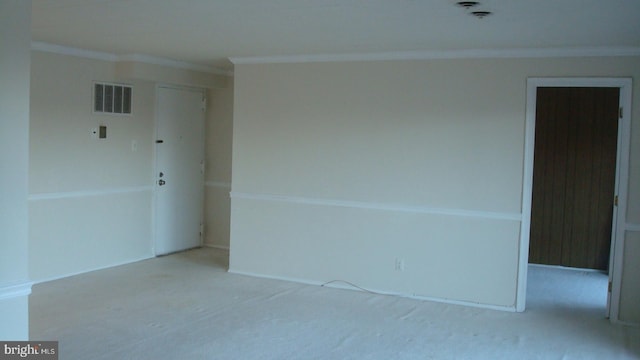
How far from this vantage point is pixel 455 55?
5.52 metres

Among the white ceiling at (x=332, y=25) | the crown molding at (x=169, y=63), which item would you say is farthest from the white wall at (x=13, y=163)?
the crown molding at (x=169, y=63)

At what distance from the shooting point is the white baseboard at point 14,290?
3.11m

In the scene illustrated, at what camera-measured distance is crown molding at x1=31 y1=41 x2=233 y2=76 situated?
587 centimetres

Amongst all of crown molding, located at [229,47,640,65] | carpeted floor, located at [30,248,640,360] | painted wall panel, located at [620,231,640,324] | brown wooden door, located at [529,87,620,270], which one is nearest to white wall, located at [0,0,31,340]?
carpeted floor, located at [30,248,640,360]

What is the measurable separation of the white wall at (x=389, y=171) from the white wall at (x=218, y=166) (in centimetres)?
134

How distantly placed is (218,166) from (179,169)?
0.53m

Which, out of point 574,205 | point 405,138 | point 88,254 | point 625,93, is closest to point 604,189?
point 574,205

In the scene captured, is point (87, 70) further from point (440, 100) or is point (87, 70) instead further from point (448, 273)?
point (448, 273)

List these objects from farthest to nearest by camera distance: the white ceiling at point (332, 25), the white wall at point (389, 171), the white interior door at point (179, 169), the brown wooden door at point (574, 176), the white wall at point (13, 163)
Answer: the white interior door at point (179, 169)
the brown wooden door at point (574, 176)
the white wall at point (389, 171)
the white ceiling at point (332, 25)
the white wall at point (13, 163)

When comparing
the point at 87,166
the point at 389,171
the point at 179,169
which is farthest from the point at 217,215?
the point at 389,171

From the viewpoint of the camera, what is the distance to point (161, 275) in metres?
6.40

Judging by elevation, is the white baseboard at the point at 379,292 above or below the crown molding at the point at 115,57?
below

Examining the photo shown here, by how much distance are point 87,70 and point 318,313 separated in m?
3.40

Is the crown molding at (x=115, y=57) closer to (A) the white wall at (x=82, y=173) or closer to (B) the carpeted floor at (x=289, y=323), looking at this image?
(A) the white wall at (x=82, y=173)
